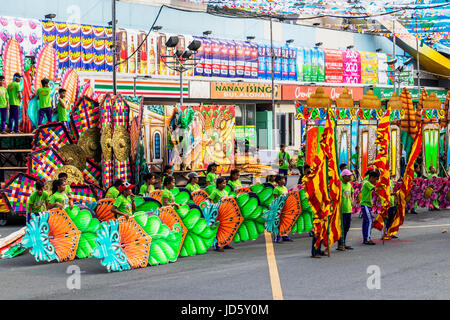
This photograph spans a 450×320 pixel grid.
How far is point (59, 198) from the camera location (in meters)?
13.2

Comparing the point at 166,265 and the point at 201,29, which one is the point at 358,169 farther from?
the point at 201,29

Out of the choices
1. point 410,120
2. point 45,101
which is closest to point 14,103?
point 45,101

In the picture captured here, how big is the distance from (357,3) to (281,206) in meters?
5.91

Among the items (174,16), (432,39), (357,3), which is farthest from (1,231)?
(174,16)

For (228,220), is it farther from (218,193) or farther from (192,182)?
(192,182)

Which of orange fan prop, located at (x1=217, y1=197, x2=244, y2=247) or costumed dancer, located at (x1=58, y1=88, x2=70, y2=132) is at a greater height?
costumed dancer, located at (x1=58, y1=88, x2=70, y2=132)

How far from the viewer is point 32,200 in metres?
14.0

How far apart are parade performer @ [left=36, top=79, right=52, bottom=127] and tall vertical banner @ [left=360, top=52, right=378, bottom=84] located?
1323 inches

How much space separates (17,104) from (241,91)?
23153 millimetres

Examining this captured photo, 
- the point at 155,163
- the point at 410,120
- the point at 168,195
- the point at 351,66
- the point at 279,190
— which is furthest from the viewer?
the point at 351,66

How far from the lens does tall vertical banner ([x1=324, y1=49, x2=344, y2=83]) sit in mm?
48188

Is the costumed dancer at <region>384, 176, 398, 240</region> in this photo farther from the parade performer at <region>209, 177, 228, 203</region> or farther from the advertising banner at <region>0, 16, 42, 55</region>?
the advertising banner at <region>0, 16, 42, 55</region>

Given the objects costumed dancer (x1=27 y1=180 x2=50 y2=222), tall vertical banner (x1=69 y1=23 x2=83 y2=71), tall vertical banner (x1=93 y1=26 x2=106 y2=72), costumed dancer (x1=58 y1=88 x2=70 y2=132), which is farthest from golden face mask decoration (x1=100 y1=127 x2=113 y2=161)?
tall vertical banner (x1=93 y1=26 x2=106 y2=72)

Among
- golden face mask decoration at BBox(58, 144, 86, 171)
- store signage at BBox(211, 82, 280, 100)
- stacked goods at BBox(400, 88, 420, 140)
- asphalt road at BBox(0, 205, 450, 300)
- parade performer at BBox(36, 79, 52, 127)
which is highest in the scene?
store signage at BBox(211, 82, 280, 100)
